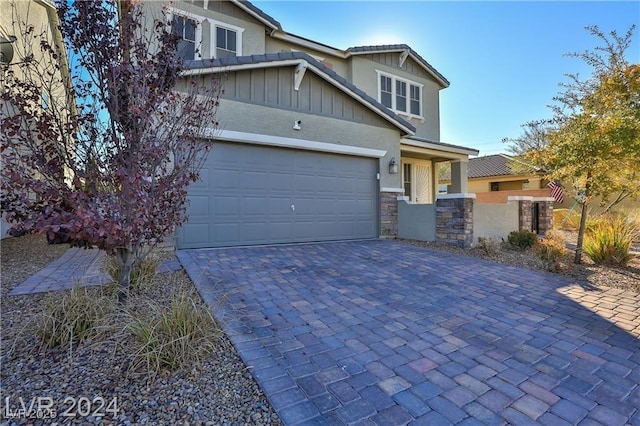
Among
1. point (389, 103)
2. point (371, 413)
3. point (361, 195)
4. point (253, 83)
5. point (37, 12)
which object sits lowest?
point (371, 413)

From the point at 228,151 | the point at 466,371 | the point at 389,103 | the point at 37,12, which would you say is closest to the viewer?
the point at 466,371

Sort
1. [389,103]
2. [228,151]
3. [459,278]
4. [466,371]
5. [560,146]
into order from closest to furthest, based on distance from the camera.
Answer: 1. [466,371]
2. [459,278]
3. [560,146]
4. [228,151]
5. [389,103]

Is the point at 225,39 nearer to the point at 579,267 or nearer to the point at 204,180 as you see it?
the point at 204,180

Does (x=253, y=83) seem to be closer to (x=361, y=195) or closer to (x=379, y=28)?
(x=361, y=195)

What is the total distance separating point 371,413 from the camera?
1993 mm

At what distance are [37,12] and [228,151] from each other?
25.5 ft

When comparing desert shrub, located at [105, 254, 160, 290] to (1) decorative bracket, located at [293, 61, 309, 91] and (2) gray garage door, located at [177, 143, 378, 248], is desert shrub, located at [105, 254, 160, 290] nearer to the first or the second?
(2) gray garage door, located at [177, 143, 378, 248]

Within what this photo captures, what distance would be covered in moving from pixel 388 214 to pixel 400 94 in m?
6.67

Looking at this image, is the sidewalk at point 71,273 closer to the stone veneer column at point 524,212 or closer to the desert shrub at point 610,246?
the desert shrub at point 610,246

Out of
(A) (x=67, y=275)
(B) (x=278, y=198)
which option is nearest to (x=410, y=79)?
(B) (x=278, y=198)

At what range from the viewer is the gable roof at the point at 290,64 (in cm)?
638

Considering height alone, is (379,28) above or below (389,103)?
above

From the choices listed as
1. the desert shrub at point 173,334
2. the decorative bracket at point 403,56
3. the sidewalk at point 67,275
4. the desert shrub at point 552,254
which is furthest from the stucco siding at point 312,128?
the decorative bracket at point 403,56

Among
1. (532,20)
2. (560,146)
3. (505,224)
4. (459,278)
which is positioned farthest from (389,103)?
(459,278)
